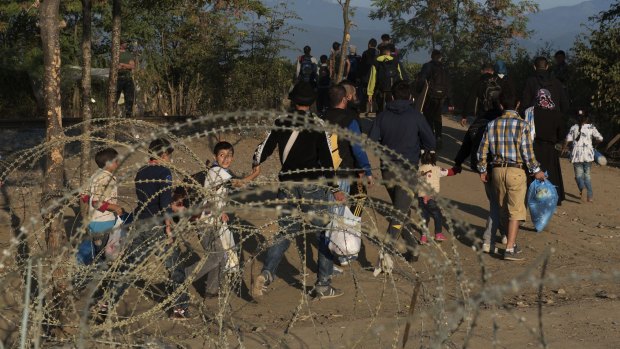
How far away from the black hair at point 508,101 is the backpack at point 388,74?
699cm

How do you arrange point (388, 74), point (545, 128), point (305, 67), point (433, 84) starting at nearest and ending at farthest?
1. point (545, 128)
2. point (433, 84)
3. point (388, 74)
4. point (305, 67)

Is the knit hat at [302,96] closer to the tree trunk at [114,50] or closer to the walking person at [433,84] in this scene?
the tree trunk at [114,50]

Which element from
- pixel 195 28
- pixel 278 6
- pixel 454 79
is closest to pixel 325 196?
pixel 278 6

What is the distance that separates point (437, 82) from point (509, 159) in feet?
19.1

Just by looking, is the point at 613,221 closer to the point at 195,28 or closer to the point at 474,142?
the point at 474,142

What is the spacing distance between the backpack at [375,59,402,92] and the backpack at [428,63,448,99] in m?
1.33

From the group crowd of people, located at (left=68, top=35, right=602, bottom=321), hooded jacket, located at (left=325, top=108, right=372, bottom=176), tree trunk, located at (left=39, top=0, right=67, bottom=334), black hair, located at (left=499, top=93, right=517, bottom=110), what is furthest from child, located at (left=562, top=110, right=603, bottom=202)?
tree trunk, located at (left=39, top=0, right=67, bottom=334)

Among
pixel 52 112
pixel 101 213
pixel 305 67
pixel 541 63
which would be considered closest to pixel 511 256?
pixel 541 63

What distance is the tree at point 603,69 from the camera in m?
14.9

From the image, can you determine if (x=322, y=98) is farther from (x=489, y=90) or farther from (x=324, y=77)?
(x=489, y=90)

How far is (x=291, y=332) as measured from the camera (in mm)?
6754

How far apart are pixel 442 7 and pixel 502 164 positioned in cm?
1764

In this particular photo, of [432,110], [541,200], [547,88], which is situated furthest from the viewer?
[432,110]

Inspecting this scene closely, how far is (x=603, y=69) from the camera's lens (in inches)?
595
